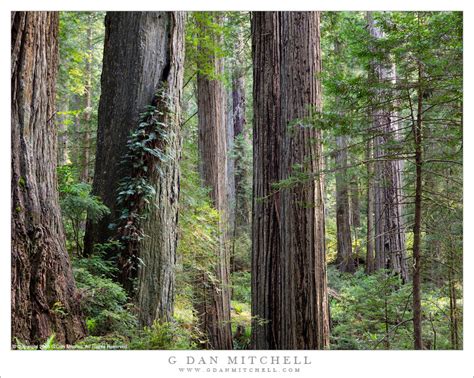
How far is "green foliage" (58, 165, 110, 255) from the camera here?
4863 millimetres

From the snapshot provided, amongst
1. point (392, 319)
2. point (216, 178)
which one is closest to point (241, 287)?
point (216, 178)

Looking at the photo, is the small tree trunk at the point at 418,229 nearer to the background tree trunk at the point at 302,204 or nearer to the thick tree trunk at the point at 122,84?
the background tree trunk at the point at 302,204

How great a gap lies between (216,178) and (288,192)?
4.79 meters

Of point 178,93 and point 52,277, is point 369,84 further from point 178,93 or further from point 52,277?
point 52,277

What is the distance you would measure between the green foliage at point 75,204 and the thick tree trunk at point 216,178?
410 cm

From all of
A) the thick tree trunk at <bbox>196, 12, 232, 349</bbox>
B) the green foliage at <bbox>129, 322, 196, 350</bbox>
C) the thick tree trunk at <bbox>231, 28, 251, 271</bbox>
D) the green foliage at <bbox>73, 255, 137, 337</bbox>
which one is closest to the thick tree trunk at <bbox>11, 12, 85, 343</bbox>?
the green foliage at <bbox>73, 255, 137, 337</bbox>

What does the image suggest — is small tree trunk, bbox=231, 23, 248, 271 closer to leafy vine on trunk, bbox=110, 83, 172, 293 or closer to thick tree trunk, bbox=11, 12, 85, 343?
leafy vine on trunk, bbox=110, 83, 172, 293

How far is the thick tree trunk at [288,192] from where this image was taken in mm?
5121

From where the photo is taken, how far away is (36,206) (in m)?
3.61

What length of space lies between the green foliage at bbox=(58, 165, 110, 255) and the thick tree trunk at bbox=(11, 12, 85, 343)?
962 millimetres

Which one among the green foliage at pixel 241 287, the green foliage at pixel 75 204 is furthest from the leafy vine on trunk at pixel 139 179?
the green foliage at pixel 241 287
